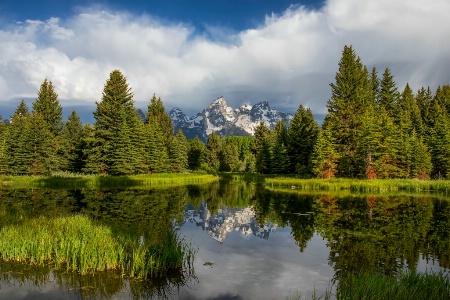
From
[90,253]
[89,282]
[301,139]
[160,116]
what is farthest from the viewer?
[160,116]

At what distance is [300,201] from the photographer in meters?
37.1

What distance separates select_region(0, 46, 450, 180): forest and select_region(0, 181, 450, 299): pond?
22511mm

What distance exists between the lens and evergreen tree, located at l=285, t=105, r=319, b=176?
71.9 metres

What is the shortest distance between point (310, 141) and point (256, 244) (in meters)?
55.3

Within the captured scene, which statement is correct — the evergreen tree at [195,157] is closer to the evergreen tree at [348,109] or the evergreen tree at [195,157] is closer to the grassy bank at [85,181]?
the grassy bank at [85,181]

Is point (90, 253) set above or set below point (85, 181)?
below

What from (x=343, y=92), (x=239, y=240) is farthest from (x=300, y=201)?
(x=343, y=92)

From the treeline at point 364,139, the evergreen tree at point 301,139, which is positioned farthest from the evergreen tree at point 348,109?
the evergreen tree at point 301,139

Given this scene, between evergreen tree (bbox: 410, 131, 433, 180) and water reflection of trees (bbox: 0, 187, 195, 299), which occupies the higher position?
evergreen tree (bbox: 410, 131, 433, 180)

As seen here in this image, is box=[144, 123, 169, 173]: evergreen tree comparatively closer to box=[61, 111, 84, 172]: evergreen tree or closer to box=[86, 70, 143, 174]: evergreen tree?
box=[86, 70, 143, 174]: evergreen tree

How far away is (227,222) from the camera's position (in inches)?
1048

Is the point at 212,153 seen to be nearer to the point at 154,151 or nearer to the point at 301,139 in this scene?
the point at 301,139

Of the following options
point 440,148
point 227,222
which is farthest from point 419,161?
point 227,222

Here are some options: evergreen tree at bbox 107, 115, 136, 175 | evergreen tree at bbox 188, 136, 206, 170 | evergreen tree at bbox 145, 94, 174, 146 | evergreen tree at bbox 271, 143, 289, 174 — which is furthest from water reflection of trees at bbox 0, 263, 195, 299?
evergreen tree at bbox 188, 136, 206, 170
